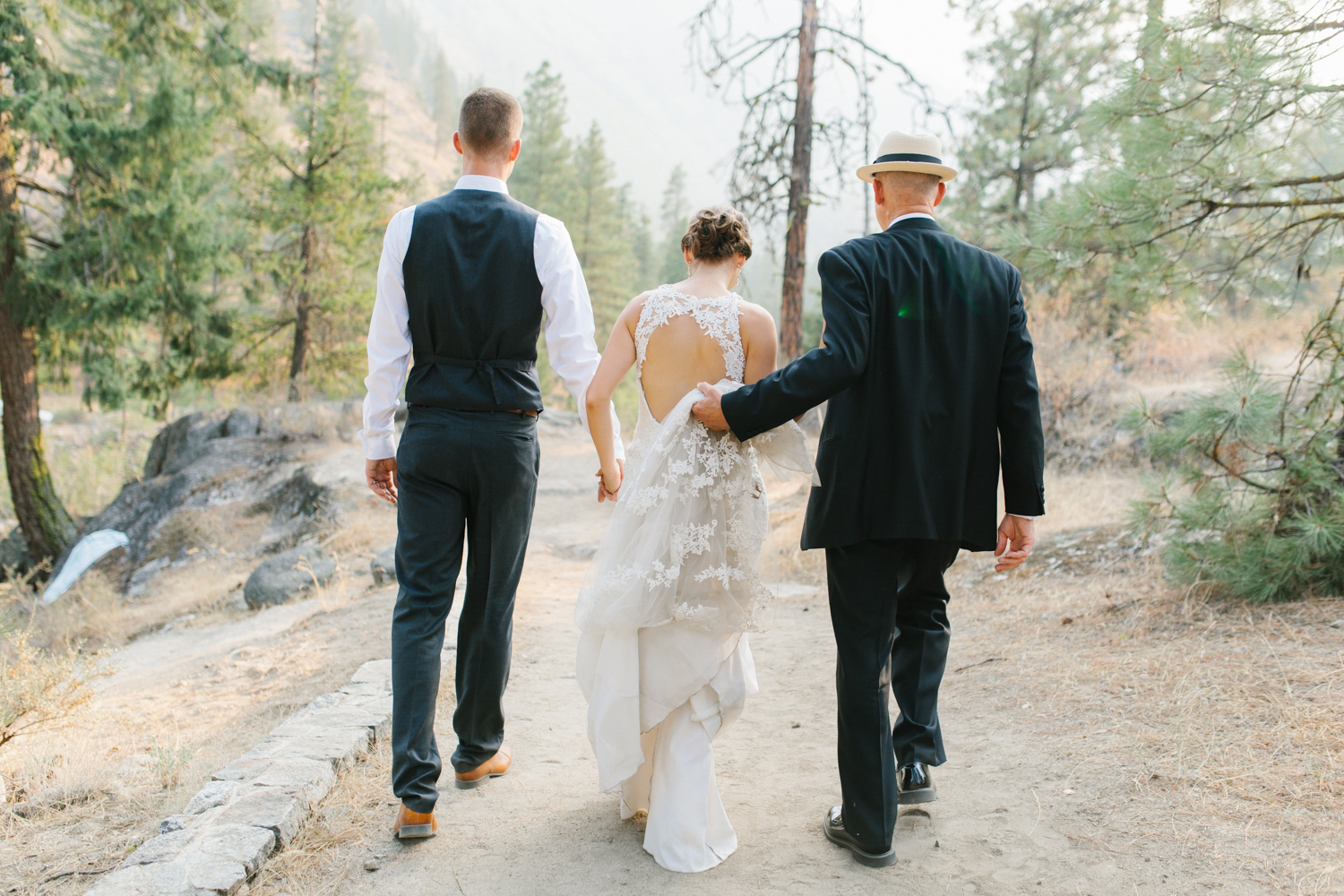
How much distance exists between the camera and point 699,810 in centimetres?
257

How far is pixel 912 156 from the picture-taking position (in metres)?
2.56

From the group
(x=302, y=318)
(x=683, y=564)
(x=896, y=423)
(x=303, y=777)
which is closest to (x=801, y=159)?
Answer: (x=896, y=423)

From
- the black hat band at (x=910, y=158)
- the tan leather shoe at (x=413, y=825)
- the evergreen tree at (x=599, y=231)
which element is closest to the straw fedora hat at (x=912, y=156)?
the black hat band at (x=910, y=158)

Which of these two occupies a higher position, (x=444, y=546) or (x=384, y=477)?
(x=384, y=477)

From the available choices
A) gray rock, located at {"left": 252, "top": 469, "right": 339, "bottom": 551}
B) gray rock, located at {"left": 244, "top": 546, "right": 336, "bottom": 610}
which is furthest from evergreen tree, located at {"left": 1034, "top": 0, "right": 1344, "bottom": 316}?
gray rock, located at {"left": 252, "top": 469, "right": 339, "bottom": 551}

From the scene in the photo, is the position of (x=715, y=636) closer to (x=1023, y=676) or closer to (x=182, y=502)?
(x=1023, y=676)

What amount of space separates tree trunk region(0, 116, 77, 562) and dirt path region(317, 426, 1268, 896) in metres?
10.2

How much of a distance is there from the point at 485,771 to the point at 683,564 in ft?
4.50

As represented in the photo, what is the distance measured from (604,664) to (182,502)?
1196cm

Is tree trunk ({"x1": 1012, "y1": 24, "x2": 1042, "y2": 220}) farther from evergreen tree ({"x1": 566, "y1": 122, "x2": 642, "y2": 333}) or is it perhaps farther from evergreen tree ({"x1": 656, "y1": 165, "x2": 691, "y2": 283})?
evergreen tree ({"x1": 656, "y1": 165, "x2": 691, "y2": 283})

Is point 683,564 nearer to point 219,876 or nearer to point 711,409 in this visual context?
point 711,409

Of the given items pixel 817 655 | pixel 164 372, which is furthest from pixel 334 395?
pixel 817 655

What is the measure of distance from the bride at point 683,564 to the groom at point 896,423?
206mm

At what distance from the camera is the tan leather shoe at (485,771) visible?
3.18m
